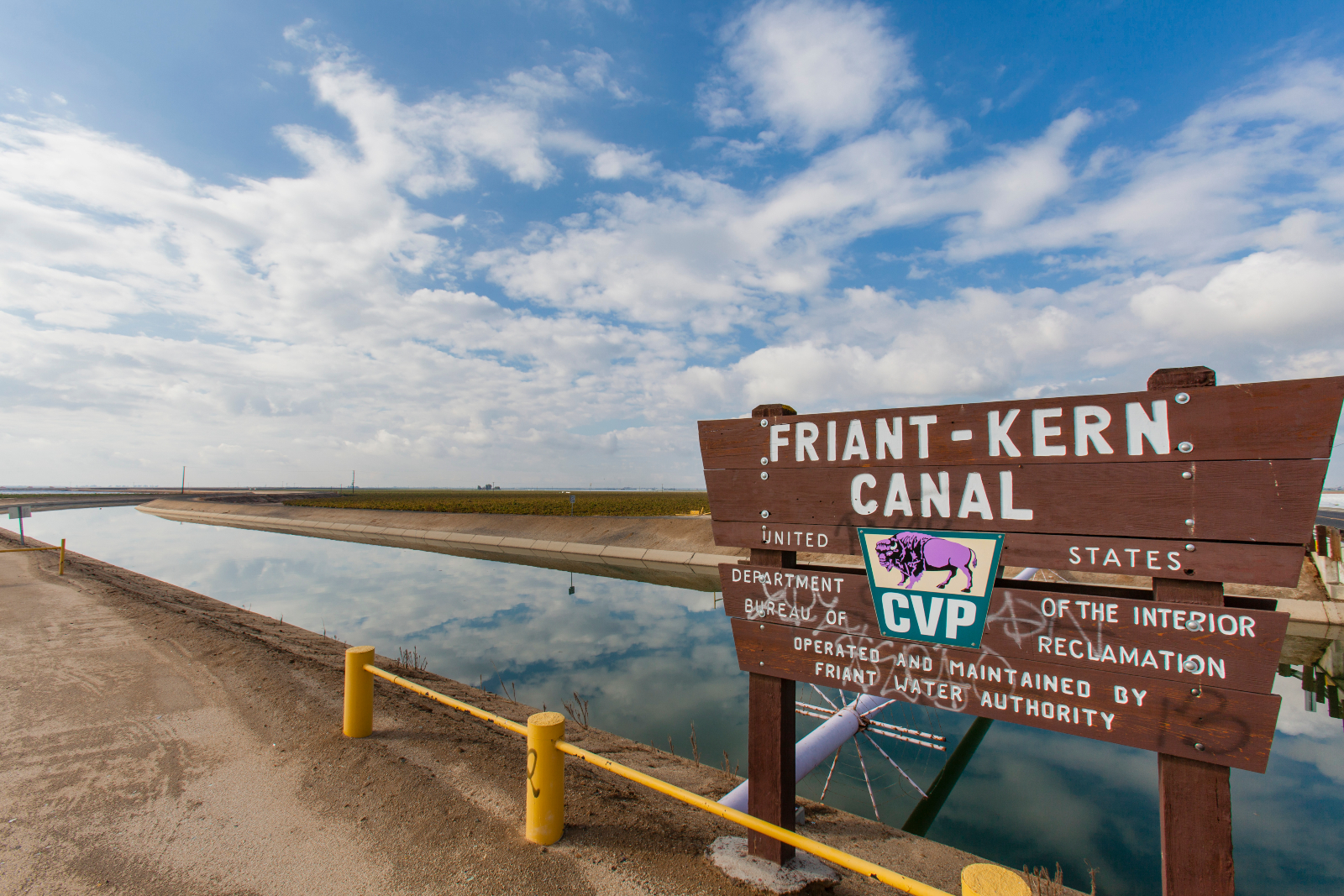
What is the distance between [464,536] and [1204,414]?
49869 millimetres

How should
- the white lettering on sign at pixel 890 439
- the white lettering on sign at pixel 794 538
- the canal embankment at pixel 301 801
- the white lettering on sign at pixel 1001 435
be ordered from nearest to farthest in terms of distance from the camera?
the white lettering on sign at pixel 1001 435
the white lettering on sign at pixel 890 439
the white lettering on sign at pixel 794 538
the canal embankment at pixel 301 801

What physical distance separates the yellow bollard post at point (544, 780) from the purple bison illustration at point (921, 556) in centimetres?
279

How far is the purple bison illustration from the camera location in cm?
346

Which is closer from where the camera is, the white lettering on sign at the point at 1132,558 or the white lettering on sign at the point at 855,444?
the white lettering on sign at the point at 1132,558

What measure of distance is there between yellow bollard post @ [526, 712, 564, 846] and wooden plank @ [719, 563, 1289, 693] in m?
2.00

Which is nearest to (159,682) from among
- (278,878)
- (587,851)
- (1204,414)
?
(278,878)

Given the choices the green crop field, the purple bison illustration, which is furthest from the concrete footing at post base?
the green crop field

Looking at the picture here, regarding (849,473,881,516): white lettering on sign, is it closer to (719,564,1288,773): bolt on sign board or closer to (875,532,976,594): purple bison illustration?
(875,532,976,594): purple bison illustration

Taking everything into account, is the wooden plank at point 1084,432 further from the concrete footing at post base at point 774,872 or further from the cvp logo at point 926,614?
the concrete footing at post base at point 774,872

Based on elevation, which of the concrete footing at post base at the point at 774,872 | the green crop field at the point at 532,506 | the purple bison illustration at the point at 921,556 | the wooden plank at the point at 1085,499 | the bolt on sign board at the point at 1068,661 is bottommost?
the green crop field at the point at 532,506

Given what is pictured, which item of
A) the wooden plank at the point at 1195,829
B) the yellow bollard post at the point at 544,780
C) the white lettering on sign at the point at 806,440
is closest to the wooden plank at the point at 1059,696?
the wooden plank at the point at 1195,829

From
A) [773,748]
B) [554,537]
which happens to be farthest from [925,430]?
[554,537]

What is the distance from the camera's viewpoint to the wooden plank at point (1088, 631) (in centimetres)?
277

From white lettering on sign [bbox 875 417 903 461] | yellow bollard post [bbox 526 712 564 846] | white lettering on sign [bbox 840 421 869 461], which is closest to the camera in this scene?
white lettering on sign [bbox 875 417 903 461]
